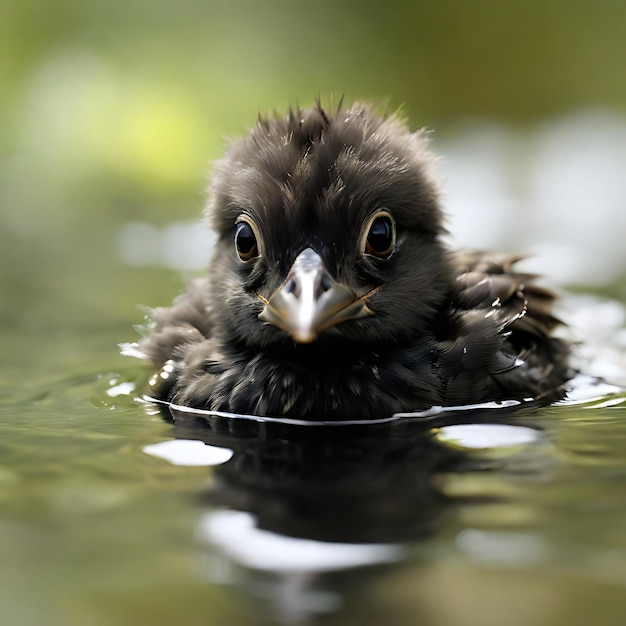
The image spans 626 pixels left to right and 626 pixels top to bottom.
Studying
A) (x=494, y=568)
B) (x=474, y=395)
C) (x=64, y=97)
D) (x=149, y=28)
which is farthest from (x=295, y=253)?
(x=149, y=28)

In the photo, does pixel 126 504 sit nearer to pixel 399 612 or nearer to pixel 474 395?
pixel 399 612

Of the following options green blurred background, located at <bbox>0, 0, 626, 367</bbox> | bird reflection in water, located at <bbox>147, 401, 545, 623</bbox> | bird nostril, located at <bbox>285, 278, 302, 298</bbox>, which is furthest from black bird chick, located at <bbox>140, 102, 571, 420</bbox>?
green blurred background, located at <bbox>0, 0, 626, 367</bbox>

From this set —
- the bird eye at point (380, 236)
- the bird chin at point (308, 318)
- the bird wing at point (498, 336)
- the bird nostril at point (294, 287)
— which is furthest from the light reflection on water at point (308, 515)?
the bird eye at point (380, 236)

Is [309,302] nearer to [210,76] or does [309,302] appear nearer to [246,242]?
[246,242]

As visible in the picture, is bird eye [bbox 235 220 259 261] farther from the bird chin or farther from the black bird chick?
the bird chin

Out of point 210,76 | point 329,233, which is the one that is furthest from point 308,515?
point 210,76

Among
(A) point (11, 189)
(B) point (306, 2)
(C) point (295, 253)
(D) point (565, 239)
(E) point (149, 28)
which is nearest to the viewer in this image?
(C) point (295, 253)
